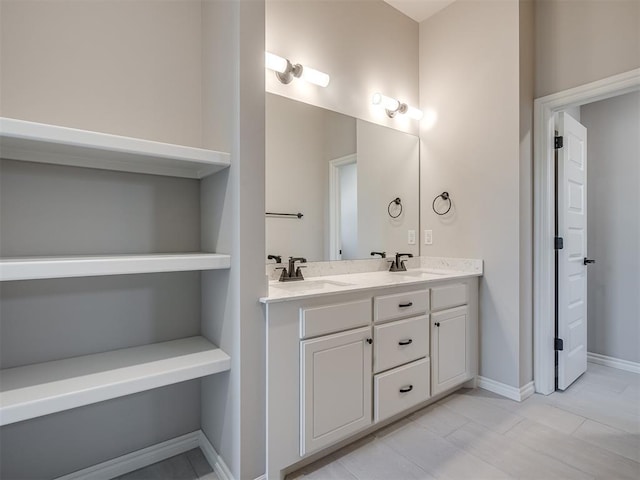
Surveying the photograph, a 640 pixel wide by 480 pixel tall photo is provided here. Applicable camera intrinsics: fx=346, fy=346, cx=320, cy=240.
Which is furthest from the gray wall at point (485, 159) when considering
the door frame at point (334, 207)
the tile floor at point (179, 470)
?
the tile floor at point (179, 470)

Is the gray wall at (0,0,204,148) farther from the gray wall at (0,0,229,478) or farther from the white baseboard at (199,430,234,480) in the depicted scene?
the white baseboard at (199,430,234,480)

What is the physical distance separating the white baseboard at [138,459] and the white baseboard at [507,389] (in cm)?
194

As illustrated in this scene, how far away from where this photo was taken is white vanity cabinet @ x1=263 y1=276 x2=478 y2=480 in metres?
1.53

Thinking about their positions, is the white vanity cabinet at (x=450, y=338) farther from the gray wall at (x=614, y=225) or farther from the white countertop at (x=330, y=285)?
the gray wall at (x=614, y=225)

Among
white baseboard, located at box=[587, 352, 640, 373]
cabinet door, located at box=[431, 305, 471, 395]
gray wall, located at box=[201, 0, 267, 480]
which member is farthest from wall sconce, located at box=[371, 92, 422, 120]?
white baseboard, located at box=[587, 352, 640, 373]

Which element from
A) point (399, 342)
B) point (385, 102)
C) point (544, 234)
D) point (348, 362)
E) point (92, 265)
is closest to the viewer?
point (92, 265)

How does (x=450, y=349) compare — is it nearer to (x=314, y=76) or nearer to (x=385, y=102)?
(x=385, y=102)

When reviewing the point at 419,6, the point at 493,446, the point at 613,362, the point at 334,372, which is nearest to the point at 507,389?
the point at 493,446

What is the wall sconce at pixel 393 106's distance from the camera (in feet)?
8.38

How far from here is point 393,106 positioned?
265 cm

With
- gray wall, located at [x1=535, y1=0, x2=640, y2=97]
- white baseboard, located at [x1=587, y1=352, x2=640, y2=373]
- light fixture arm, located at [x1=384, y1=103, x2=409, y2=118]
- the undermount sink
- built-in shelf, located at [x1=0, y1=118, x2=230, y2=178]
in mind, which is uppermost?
gray wall, located at [x1=535, y1=0, x2=640, y2=97]

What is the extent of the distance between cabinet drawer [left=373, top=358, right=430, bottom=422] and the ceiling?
263 cm

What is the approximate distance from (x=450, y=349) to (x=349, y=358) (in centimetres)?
91

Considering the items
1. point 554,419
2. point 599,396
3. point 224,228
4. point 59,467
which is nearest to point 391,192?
point 224,228
